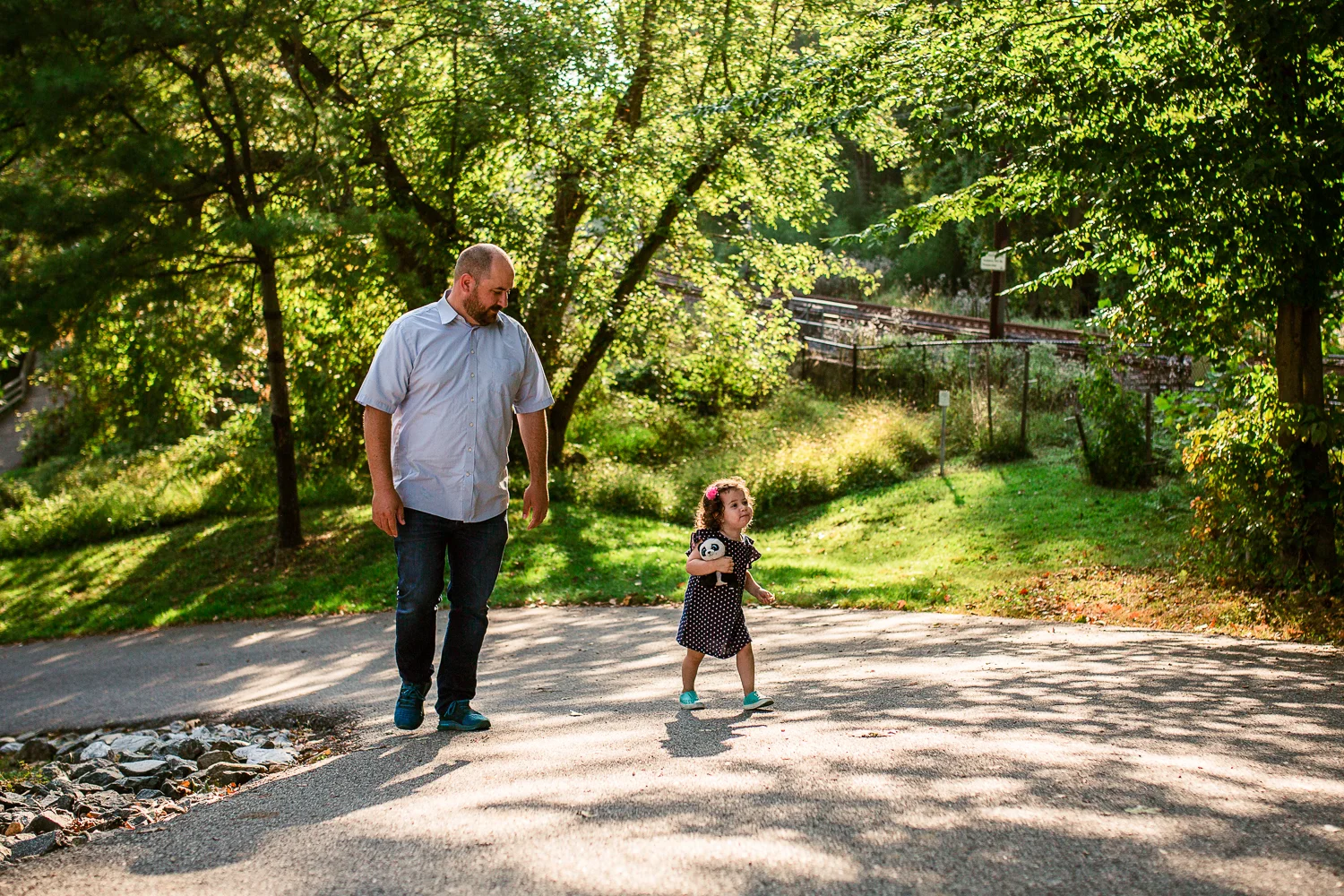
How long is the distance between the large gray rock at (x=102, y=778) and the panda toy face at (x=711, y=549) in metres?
3.12

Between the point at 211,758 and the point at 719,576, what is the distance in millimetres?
2775

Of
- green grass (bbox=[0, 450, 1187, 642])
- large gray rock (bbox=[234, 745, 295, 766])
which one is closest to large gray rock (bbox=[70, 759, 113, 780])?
large gray rock (bbox=[234, 745, 295, 766])

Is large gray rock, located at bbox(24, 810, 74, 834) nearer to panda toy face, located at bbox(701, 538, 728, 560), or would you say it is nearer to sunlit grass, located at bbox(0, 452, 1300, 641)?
panda toy face, located at bbox(701, 538, 728, 560)

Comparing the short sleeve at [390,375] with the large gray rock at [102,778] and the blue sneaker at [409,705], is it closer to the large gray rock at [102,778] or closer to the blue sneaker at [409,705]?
the blue sneaker at [409,705]

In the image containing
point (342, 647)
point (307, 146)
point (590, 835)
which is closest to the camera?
point (590, 835)

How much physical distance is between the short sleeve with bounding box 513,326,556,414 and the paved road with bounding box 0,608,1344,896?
65.2 inches

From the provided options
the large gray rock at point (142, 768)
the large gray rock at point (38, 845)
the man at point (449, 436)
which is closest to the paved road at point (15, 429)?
the large gray rock at point (142, 768)

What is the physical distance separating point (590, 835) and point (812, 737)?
5.58 feet

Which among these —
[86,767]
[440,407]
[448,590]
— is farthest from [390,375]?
[86,767]

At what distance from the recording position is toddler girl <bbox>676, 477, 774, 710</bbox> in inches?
237

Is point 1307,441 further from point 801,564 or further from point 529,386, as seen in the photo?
point 529,386

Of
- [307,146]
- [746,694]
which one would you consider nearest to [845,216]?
[307,146]

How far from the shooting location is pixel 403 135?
54.3ft

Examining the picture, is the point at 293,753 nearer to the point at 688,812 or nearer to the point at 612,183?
the point at 688,812
